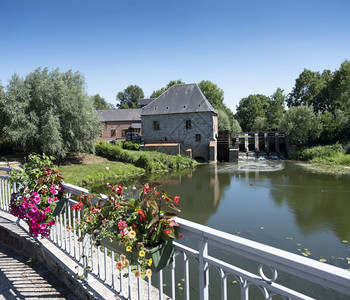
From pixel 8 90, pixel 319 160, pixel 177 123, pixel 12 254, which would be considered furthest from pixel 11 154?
pixel 319 160

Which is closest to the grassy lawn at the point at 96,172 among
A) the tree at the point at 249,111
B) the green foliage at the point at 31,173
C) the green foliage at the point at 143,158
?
the green foliage at the point at 143,158

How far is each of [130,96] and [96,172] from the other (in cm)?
5527

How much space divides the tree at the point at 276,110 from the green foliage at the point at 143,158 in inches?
908

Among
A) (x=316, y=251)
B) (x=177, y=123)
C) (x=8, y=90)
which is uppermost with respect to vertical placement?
(x=8, y=90)

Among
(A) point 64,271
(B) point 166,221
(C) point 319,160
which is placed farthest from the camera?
(C) point 319,160

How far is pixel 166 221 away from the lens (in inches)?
73.0

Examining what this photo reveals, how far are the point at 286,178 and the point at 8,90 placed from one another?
1826 cm

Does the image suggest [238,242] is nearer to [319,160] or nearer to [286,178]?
[286,178]

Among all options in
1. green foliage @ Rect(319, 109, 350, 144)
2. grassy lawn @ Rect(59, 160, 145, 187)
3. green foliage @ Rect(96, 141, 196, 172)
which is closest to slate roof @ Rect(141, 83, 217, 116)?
green foliage @ Rect(96, 141, 196, 172)

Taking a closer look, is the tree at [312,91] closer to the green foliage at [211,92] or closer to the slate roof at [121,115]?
the green foliage at [211,92]

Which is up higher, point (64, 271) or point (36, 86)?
point (36, 86)

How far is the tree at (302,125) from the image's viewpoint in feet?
78.4

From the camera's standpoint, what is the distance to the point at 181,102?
1002 inches

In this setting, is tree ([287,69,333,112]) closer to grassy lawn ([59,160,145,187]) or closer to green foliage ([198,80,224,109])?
green foliage ([198,80,224,109])
